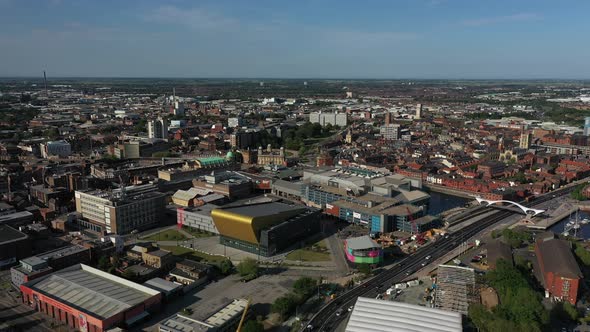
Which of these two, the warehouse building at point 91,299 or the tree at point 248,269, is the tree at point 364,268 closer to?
the tree at point 248,269

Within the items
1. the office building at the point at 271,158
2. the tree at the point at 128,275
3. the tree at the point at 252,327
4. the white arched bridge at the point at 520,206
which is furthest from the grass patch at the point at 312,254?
the office building at the point at 271,158

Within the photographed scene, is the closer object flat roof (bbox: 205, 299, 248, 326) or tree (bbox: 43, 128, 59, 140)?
flat roof (bbox: 205, 299, 248, 326)

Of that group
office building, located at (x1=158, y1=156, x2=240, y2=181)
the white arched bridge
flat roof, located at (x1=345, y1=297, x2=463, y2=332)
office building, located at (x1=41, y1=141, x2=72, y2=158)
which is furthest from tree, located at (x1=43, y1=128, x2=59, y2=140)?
flat roof, located at (x1=345, y1=297, x2=463, y2=332)

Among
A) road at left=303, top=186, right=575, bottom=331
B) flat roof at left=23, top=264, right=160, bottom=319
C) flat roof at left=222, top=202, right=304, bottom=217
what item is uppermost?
flat roof at left=222, top=202, right=304, bottom=217

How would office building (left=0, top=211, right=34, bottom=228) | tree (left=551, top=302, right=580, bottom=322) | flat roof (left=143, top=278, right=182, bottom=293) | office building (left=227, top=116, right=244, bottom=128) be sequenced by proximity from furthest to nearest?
office building (left=227, top=116, right=244, bottom=128) < office building (left=0, top=211, right=34, bottom=228) < flat roof (left=143, top=278, right=182, bottom=293) < tree (left=551, top=302, right=580, bottom=322)

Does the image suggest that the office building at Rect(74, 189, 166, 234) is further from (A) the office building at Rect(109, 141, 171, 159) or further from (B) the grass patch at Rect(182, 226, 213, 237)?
(A) the office building at Rect(109, 141, 171, 159)

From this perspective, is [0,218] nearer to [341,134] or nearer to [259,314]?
[259,314]
